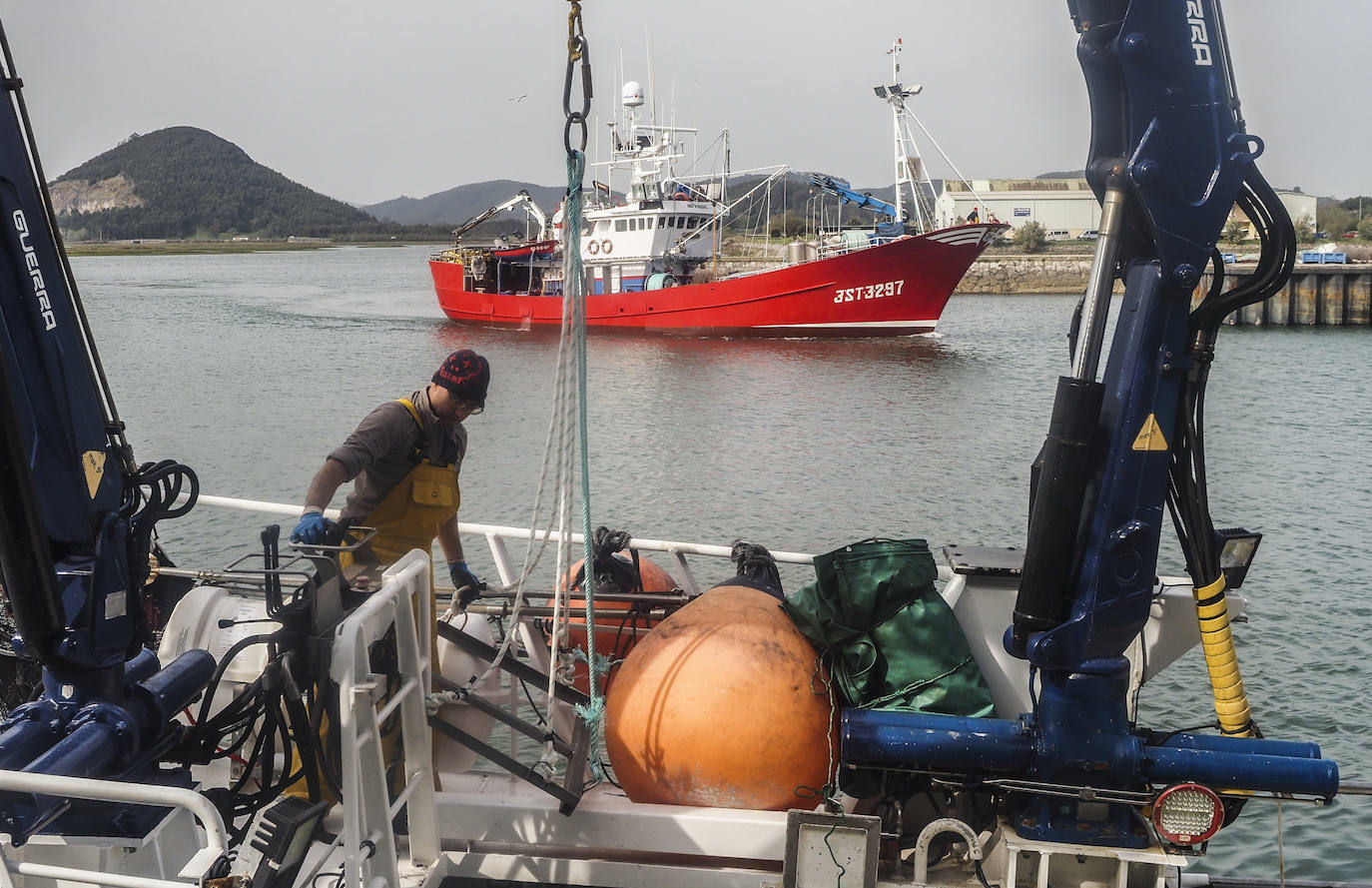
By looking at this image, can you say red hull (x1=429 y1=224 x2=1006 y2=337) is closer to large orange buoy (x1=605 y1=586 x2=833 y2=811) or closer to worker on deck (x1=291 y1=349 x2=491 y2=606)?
worker on deck (x1=291 y1=349 x2=491 y2=606)

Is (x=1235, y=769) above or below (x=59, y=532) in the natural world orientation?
below

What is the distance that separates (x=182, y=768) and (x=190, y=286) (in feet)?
240

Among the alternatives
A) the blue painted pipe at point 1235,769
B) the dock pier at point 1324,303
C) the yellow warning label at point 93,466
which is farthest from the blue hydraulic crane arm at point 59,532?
the dock pier at point 1324,303

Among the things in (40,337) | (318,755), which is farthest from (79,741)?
(40,337)

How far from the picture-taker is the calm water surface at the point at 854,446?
27.0ft

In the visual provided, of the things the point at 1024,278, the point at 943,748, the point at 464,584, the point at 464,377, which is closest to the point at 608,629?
the point at 464,584

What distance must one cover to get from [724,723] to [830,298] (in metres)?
33.1

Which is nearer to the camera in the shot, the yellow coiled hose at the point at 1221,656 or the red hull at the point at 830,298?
the yellow coiled hose at the point at 1221,656

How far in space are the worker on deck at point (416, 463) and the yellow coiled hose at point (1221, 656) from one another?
2536 millimetres

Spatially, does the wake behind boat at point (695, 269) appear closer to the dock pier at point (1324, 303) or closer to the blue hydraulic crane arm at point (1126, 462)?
the dock pier at point (1324, 303)

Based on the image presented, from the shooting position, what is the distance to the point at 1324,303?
137 ft

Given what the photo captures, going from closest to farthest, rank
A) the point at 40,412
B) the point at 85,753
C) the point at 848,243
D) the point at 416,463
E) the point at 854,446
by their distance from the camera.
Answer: the point at 85,753, the point at 40,412, the point at 416,463, the point at 854,446, the point at 848,243

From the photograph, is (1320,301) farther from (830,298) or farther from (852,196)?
(830,298)

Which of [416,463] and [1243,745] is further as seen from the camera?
[416,463]
